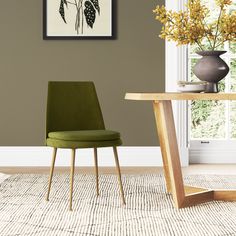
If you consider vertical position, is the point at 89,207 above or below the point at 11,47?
below

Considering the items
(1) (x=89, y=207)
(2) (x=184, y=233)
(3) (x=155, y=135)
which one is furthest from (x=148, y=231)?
(3) (x=155, y=135)

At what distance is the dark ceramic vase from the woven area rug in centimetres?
75

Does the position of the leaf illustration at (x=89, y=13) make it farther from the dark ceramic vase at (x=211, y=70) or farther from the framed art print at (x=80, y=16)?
the dark ceramic vase at (x=211, y=70)

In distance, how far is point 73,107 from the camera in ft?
12.6

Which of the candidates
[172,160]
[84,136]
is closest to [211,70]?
[172,160]

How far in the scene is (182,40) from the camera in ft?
11.8

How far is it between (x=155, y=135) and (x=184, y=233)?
2.57 meters

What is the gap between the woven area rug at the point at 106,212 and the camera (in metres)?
2.86

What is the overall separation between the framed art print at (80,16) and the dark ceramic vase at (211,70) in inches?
72.9

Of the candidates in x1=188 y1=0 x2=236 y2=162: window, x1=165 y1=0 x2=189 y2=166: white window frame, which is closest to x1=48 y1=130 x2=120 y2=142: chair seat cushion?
x1=165 y1=0 x2=189 y2=166: white window frame

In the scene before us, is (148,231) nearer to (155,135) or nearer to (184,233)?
(184,233)

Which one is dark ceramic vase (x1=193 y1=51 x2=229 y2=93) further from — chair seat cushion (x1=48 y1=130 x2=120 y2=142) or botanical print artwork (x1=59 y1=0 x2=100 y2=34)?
botanical print artwork (x1=59 y1=0 x2=100 y2=34)

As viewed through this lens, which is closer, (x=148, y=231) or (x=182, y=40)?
(x=148, y=231)

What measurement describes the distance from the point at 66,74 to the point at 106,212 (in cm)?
232
